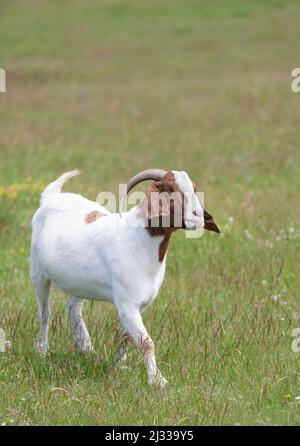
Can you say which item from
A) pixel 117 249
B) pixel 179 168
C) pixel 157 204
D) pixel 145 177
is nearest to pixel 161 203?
pixel 157 204

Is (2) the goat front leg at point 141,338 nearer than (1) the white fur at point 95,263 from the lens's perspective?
Yes

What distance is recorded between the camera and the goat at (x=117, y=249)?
6.56 m

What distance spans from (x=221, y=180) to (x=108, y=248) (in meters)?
7.62

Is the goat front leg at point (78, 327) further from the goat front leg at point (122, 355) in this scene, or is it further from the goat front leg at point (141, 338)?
the goat front leg at point (141, 338)

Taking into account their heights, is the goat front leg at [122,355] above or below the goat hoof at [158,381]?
above

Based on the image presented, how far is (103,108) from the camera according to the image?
2144 centimetres

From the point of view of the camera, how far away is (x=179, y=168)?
15594mm

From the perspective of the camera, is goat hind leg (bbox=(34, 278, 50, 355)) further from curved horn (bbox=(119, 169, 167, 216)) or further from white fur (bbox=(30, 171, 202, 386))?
curved horn (bbox=(119, 169, 167, 216))

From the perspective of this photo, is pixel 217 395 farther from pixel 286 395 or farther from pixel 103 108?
pixel 103 108

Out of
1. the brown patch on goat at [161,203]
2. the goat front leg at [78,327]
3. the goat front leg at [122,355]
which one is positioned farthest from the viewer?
the goat front leg at [78,327]

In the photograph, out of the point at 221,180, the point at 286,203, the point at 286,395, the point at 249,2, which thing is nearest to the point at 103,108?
the point at 221,180

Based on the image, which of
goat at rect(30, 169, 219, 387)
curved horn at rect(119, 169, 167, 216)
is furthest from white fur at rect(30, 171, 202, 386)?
curved horn at rect(119, 169, 167, 216)

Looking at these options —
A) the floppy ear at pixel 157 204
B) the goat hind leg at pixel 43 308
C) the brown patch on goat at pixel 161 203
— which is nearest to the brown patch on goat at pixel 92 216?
the goat hind leg at pixel 43 308

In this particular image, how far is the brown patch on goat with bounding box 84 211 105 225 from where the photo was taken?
7504 millimetres
